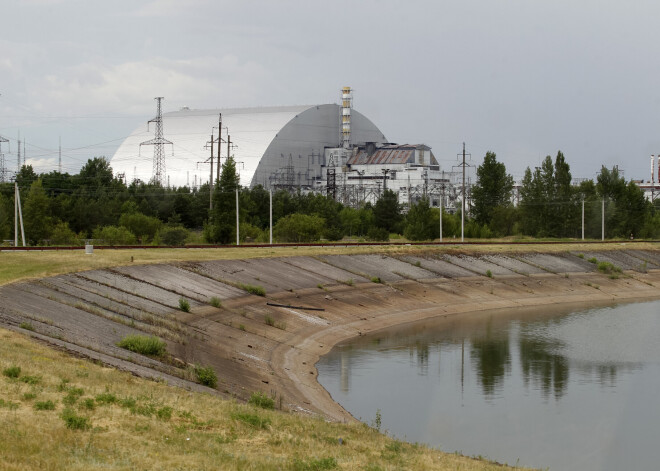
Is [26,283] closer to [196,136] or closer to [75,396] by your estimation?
[75,396]

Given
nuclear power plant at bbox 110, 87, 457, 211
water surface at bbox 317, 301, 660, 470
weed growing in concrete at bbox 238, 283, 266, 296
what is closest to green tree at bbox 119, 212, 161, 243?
weed growing in concrete at bbox 238, 283, 266, 296

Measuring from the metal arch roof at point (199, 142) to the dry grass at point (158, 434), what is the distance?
116582 mm

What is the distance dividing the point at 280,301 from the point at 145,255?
31.4ft

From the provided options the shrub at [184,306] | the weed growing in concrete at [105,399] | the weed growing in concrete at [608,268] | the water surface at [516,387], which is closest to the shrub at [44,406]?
the weed growing in concrete at [105,399]

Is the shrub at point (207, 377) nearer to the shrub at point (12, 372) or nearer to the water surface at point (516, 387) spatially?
the water surface at point (516, 387)

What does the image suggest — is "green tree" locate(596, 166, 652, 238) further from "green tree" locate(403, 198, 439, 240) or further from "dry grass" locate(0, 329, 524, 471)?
"dry grass" locate(0, 329, 524, 471)

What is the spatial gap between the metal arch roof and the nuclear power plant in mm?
175

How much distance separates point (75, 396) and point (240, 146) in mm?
126432

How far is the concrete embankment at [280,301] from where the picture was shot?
92.4ft

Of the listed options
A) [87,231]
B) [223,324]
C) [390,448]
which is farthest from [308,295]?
[87,231]

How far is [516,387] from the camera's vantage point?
3288 cm

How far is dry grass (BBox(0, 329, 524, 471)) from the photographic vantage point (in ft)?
44.2

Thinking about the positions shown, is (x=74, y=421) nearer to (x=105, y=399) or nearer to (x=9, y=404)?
(x=9, y=404)

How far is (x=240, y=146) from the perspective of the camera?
465 feet
